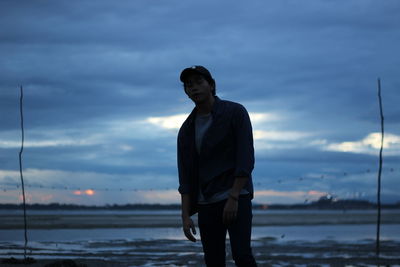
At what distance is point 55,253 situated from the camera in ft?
48.2

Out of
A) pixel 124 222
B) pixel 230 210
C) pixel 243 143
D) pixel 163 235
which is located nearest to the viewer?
pixel 230 210

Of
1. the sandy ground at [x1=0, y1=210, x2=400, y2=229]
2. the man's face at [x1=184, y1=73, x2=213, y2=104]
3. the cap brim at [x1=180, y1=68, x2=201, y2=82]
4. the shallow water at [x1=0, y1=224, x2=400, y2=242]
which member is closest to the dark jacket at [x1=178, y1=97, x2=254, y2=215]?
the man's face at [x1=184, y1=73, x2=213, y2=104]

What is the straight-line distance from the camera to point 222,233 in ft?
13.7

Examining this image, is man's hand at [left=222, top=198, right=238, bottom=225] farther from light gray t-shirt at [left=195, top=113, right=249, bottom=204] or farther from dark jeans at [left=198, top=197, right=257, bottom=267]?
light gray t-shirt at [left=195, top=113, right=249, bottom=204]

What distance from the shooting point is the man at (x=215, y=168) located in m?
3.98

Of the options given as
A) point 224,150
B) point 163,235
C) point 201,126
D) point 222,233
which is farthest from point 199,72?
point 163,235

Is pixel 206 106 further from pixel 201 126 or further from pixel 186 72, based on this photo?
pixel 186 72

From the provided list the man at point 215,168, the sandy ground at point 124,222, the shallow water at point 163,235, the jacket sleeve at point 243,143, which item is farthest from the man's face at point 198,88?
the sandy ground at point 124,222

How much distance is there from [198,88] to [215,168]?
1.89 feet

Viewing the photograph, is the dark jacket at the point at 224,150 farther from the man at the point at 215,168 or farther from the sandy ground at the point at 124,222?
the sandy ground at the point at 124,222

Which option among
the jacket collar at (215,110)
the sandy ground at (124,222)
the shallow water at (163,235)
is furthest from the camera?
the sandy ground at (124,222)

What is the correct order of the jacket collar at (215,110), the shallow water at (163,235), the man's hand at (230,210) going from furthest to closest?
the shallow water at (163,235)
the jacket collar at (215,110)
the man's hand at (230,210)

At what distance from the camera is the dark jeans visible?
3.95 metres

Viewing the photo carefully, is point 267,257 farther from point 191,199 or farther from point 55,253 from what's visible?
point 191,199
